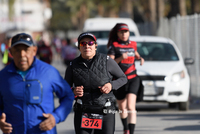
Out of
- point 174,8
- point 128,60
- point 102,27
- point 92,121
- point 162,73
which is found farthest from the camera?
point 174,8

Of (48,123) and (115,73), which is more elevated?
(115,73)

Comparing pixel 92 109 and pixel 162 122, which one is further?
pixel 162 122

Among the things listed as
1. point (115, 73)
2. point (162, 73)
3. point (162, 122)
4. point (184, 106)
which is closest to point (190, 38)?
point (184, 106)

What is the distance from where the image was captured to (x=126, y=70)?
8.06 metres

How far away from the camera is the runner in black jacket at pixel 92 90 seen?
573 cm

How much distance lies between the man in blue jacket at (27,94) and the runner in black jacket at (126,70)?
3.55 meters

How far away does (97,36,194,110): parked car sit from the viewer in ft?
37.2

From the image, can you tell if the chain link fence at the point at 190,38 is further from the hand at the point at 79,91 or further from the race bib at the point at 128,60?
the hand at the point at 79,91

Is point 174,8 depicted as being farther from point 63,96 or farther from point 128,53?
point 63,96

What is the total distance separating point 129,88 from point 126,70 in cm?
27

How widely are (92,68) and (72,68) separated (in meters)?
0.25

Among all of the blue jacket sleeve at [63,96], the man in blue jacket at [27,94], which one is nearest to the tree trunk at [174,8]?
the blue jacket sleeve at [63,96]

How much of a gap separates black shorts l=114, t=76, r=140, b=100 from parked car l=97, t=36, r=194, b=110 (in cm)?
314

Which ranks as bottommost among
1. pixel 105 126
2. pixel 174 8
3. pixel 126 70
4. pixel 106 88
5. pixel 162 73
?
pixel 162 73
